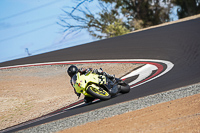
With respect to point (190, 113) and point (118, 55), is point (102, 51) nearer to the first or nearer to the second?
point (118, 55)

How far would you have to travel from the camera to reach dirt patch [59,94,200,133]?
4.65 metres

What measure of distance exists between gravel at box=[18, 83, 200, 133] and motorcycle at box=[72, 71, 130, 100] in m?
0.82

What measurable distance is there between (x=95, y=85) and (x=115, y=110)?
4.36 ft

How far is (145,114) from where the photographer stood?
5648mm

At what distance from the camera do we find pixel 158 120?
5.11 meters

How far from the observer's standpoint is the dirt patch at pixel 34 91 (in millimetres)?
10114

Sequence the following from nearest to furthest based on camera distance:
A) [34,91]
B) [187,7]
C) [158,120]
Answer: [158,120] → [34,91] → [187,7]

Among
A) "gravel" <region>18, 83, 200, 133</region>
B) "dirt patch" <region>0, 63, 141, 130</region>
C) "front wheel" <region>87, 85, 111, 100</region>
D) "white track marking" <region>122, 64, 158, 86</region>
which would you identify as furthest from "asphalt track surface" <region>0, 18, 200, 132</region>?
"front wheel" <region>87, 85, 111, 100</region>

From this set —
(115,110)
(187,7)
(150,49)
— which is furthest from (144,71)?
(187,7)

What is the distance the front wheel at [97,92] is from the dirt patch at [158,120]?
1.48m

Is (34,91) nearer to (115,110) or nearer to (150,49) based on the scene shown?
(150,49)

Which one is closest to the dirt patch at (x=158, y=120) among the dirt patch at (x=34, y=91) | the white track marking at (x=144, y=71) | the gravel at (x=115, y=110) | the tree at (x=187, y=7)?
the gravel at (x=115, y=110)

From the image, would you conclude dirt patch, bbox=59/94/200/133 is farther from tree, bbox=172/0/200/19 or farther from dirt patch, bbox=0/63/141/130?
tree, bbox=172/0/200/19

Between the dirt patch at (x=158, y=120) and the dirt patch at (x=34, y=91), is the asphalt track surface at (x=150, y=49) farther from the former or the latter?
the dirt patch at (x=158, y=120)
